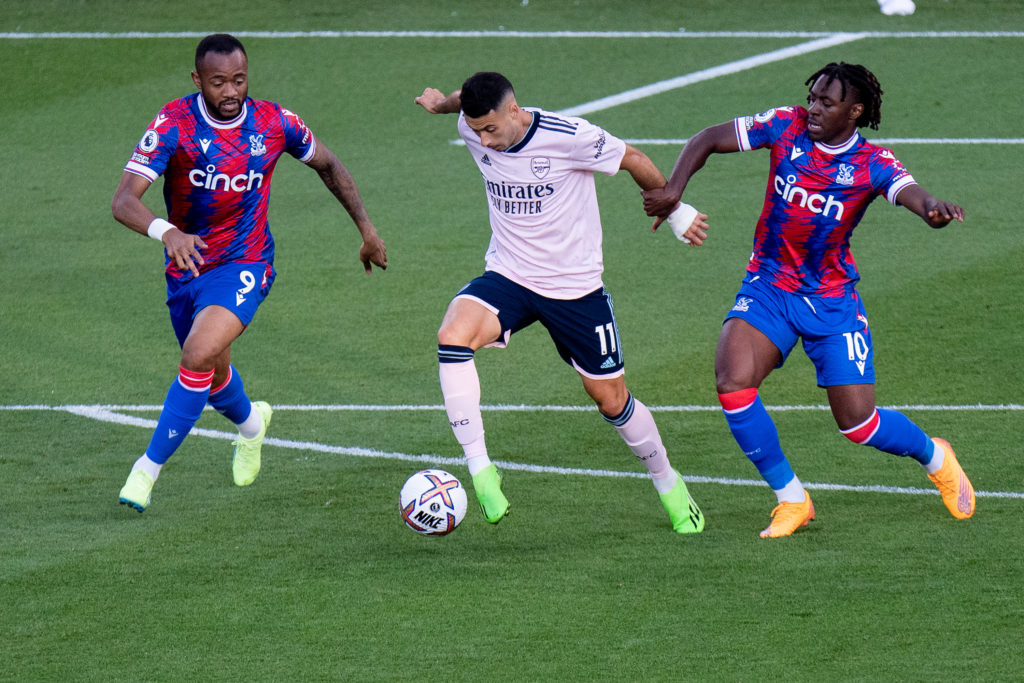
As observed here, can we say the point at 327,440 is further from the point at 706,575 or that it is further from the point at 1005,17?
the point at 1005,17

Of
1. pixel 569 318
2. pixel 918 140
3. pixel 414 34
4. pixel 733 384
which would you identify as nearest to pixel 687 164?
pixel 569 318

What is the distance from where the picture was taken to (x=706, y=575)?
6.08 meters

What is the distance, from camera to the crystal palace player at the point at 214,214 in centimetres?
666

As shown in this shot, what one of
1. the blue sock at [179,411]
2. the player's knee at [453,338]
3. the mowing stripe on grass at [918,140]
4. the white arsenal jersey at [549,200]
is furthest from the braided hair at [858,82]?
the mowing stripe on grass at [918,140]

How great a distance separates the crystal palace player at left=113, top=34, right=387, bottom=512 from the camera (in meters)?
6.66

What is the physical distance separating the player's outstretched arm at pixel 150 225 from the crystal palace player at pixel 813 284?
2.01 metres

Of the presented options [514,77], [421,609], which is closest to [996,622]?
[421,609]

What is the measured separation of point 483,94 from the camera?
20.2ft

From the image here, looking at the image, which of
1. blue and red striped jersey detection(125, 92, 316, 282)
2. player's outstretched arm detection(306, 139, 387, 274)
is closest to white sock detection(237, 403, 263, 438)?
blue and red striped jersey detection(125, 92, 316, 282)

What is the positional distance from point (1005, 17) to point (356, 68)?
698cm

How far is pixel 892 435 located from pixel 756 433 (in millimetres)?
636

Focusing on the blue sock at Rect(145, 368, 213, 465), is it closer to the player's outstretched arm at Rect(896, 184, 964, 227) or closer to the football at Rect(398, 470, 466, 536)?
the football at Rect(398, 470, 466, 536)

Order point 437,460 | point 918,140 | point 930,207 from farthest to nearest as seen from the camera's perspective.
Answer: point 918,140 < point 437,460 < point 930,207

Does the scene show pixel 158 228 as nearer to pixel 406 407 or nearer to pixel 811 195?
pixel 406 407
